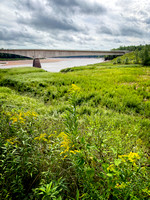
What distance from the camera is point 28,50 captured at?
41.7 meters

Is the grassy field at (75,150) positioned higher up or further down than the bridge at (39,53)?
further down

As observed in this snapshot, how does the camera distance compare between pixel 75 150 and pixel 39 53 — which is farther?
pixel 39 53

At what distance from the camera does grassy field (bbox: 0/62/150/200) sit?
1.42 metres

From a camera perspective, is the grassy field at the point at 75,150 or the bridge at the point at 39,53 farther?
the bridge at the point at 39,53

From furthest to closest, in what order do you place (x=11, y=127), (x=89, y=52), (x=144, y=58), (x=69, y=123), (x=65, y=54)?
(x=89, y=52) < (x=65, y=54) < (x=144, y=58) < (x=11, y=127) < (x=69, y=123)

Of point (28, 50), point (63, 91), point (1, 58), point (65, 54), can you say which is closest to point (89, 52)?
point (65, 54)

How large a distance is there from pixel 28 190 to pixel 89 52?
63623 mm

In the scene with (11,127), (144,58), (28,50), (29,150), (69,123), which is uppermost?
(28,50)

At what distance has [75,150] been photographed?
57.2 inches

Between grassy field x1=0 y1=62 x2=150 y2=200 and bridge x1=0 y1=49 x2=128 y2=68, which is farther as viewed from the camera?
bridge x1=0 y1=49 x2=128 y2=68

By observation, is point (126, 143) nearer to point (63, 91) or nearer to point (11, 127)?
point (11, 127)

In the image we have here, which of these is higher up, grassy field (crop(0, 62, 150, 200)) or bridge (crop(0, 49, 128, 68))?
bridge (crop(0, 49, 128, 68))

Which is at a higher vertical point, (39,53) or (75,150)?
(39,53)

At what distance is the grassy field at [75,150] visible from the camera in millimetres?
1421
